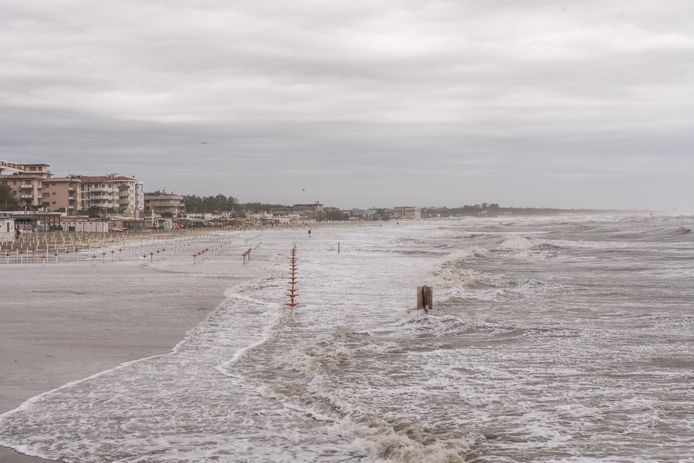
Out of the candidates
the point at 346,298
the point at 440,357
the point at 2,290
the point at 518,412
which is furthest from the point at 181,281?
the point at 518,412

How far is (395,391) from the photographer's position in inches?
400

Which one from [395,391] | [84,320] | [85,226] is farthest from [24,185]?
[395,391]

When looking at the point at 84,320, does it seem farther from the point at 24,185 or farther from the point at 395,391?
the point at 24,185

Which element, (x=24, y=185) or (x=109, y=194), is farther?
(x=109, y=194)

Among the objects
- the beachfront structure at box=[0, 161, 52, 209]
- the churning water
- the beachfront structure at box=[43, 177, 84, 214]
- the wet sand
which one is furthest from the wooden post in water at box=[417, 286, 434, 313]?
the beachfront structure at box=[43, 177, 84, 214]

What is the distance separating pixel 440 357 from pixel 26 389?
6.76 metres

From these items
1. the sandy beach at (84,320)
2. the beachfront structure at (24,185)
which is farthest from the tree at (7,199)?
the sandy beach at (84,320)

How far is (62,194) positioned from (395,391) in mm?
131415

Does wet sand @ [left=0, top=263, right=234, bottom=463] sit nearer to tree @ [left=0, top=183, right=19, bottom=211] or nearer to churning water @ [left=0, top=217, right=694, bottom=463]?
churning water @ [left=0, top=217, right=694, bottom=463]

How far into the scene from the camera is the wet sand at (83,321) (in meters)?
11.1

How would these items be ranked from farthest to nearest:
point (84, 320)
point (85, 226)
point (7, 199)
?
point (7, 199)
point (85, 226)
point (84, 320)

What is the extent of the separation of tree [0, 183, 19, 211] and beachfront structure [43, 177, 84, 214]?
13.6 meters

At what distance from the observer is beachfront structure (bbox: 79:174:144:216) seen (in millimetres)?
137125

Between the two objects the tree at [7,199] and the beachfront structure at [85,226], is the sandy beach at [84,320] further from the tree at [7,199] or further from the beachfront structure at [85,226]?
the tree at [7,199]
